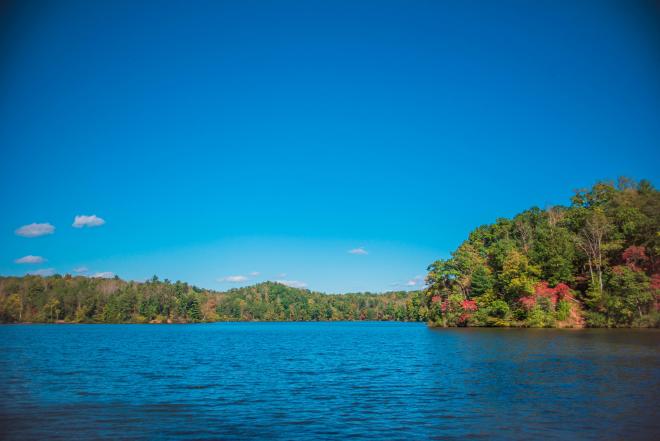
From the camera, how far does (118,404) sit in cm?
2188

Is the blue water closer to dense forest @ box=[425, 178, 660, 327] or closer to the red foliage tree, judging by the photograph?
dense forest @ box=[425, 178, 660, 327]

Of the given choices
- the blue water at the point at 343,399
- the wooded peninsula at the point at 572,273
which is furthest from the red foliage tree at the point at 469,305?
the blue water at the point at 343,399

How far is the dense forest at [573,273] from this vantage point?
→ 7231 centimetres

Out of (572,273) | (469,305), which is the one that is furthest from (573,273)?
(469,305)

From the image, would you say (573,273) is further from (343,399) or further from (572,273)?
(343,399)

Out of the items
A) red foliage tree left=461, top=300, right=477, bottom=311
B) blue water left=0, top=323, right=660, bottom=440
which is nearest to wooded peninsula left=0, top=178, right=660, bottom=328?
red foliage tree left=461, top=300, right=477, bottom=311

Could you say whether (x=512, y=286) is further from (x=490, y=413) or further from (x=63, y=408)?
(x=63, y=408)

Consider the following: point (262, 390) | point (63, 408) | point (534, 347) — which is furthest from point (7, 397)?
point (534, 347)

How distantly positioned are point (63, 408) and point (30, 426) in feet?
10.8

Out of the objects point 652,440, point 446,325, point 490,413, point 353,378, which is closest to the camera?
point 652,440

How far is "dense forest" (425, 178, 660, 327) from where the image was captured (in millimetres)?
72312

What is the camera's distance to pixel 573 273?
85.4m

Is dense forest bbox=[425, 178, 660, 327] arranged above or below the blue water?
above

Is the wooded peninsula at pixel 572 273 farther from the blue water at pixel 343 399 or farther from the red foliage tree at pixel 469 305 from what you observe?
the blue water at pixel 343 399
